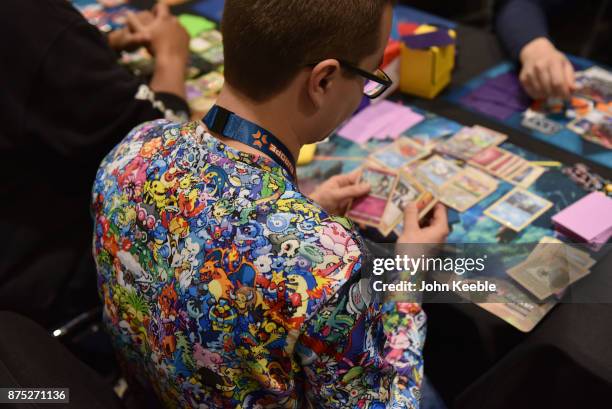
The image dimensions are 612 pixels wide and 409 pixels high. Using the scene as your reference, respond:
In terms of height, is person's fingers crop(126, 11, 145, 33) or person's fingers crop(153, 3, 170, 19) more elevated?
person's fingers crop(153, 3, 170, 19)

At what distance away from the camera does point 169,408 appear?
961mm

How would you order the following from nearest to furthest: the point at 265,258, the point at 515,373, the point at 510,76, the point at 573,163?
the point at 265,258
the point at 515,373
the point at 573,163
the point at 510,76

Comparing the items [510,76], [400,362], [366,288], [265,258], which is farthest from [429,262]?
[510,76]

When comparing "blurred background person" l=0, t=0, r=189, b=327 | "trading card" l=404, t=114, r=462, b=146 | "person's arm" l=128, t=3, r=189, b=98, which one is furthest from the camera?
"person's arm" l=128, t=3, r=189, b=98

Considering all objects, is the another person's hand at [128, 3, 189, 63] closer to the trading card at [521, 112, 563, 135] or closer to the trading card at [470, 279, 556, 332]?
the trading card at [521, 112, 563, 135]

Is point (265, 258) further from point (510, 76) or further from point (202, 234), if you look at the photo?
point (510, 76)

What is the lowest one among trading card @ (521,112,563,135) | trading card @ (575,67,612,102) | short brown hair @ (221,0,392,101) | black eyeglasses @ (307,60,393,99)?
trading card @ (521,112,563,135)

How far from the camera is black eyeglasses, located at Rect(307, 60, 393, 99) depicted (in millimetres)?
855

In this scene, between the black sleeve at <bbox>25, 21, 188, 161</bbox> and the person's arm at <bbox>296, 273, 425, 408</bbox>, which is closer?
the person's arm at <bbox>296, 273, 425, 408</bbox>

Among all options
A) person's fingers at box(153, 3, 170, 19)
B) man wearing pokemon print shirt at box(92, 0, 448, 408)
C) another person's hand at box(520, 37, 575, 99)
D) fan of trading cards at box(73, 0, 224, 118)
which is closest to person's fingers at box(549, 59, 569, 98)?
another person's hand at box(520, 37, 575, 99)

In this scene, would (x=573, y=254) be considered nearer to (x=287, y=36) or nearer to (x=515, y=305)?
(x=515, y=305)

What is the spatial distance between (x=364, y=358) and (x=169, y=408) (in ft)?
1.45

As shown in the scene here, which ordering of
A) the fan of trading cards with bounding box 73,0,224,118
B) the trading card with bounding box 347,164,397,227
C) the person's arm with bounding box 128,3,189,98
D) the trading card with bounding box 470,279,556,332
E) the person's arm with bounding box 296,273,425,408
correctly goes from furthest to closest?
the fan of trading cards with bounding box 73,0,224,118 → the person's arm with bounding box 128,3,189,98 → the trading card with bounding box 347,164,397,227 → the trading card with bounding box 470,279,556,332 → the person's arm with bounding box 296,273,425,408

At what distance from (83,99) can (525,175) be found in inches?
43.7
